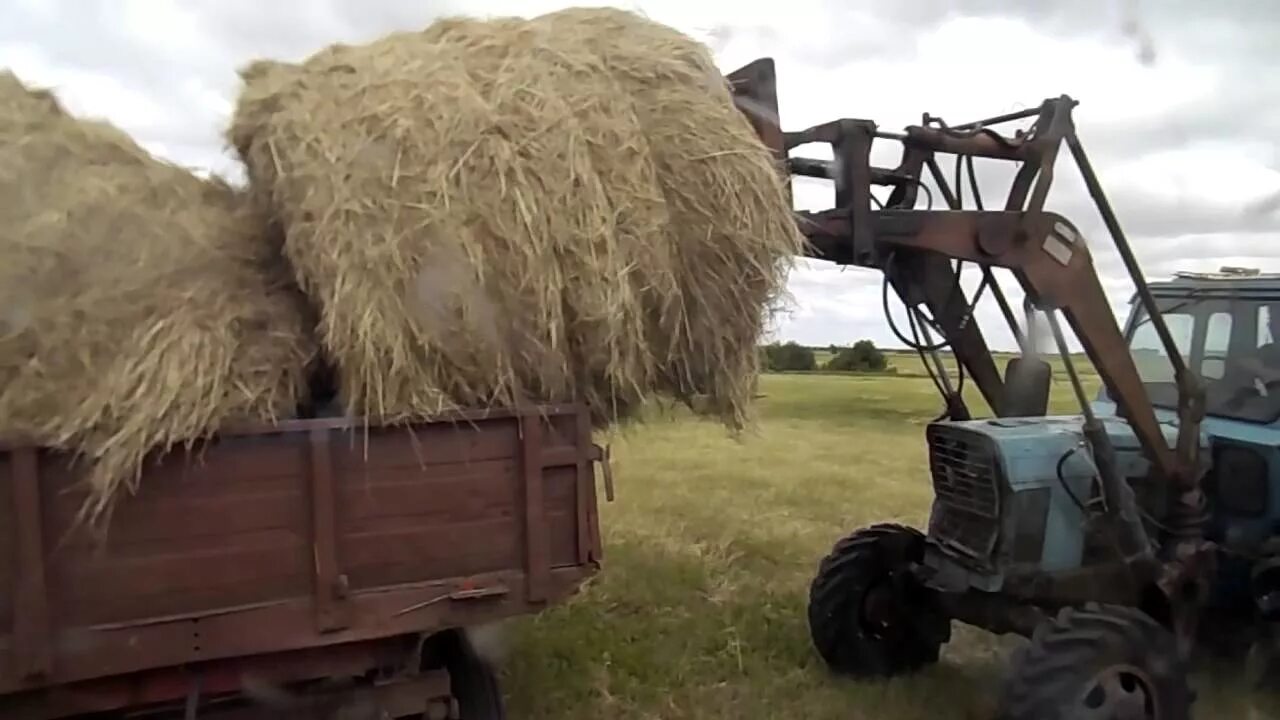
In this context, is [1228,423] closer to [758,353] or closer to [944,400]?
[944,400]

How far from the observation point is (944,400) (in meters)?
6.04

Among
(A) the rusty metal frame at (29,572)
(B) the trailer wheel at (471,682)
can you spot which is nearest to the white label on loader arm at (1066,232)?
(B) the trailer wheel at (471,682)

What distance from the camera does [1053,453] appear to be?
17.9 ft

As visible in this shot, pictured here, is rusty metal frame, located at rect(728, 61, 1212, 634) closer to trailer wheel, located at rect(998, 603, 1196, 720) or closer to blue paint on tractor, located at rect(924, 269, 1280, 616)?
blue paint on tractor, located at rect(924, 269, 1280, 616)

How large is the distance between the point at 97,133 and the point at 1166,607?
490 centimetres

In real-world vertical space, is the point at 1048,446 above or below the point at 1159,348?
below

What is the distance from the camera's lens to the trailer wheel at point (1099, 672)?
183 inches

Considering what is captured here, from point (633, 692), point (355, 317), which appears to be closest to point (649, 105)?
point (355, 317)

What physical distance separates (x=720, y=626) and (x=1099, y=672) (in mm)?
2403

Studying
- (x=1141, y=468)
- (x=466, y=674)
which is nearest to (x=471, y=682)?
(x=466, y=674)

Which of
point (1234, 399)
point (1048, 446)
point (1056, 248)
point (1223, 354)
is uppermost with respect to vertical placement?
point (1056, 248)

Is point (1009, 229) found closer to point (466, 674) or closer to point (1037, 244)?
point (1037, 244)

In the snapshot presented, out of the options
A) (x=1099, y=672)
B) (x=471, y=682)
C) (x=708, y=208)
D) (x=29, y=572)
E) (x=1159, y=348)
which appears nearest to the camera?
(x=29, y=572)

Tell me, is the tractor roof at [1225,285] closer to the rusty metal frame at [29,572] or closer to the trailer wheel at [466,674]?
the trailer wheel at [466,674]
